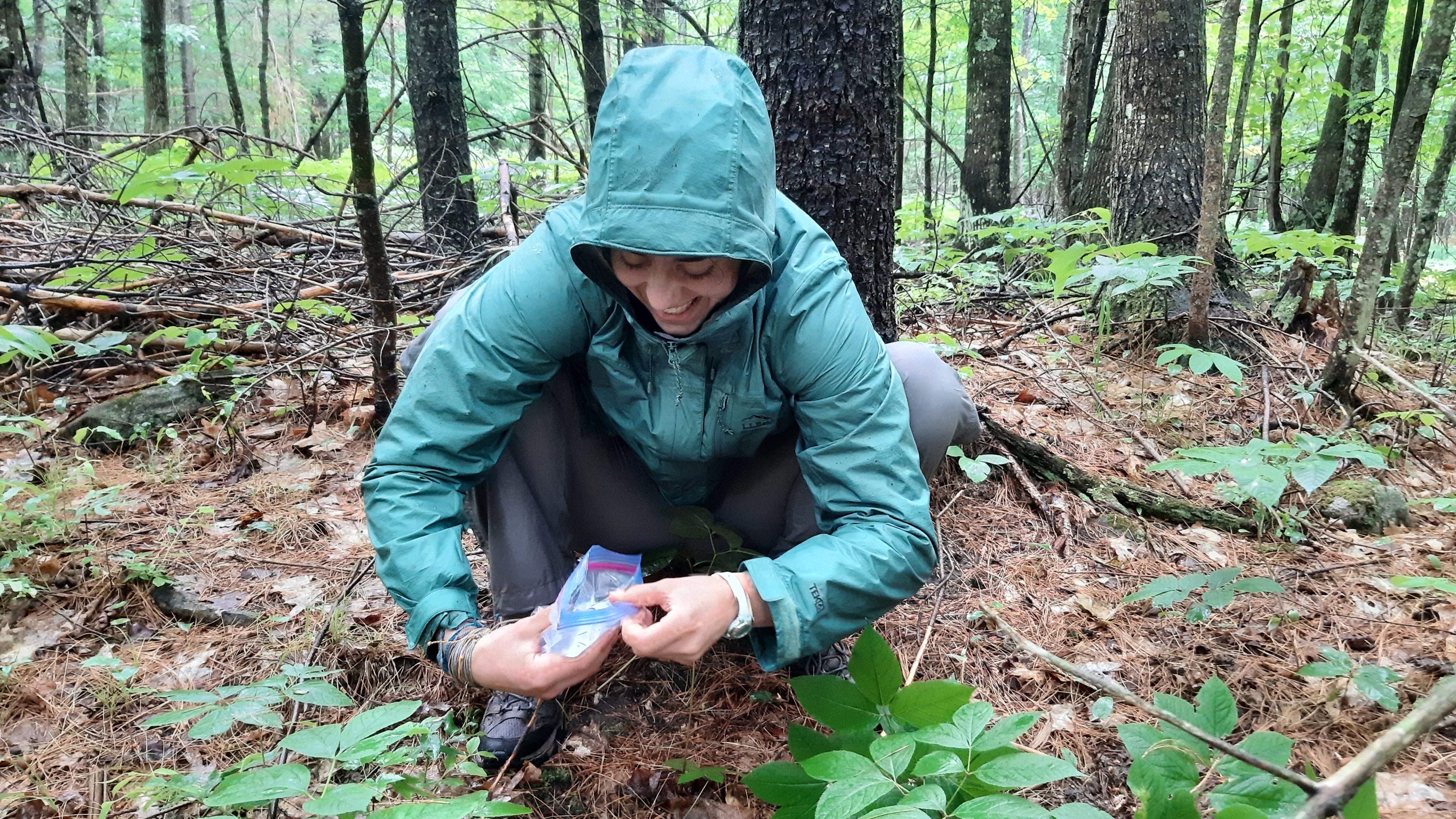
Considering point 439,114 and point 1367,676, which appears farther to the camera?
point 439,114

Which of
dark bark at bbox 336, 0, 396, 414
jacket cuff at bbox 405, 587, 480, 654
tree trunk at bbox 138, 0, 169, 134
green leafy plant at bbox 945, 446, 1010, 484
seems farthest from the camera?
tree trunk at bbox 138, 0, 169, 134

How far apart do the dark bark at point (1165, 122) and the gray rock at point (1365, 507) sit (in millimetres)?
1801

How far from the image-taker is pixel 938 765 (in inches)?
40.8

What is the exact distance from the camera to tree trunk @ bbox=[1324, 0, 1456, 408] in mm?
2725

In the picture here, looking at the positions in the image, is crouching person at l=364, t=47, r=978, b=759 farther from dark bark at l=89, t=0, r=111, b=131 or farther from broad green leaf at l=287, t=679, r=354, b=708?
dark bark at l=89, t=0, r=111, b=131

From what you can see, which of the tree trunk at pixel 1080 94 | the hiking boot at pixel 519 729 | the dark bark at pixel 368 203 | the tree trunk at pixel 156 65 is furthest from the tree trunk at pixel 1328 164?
the tree trunk at pixel 156 65

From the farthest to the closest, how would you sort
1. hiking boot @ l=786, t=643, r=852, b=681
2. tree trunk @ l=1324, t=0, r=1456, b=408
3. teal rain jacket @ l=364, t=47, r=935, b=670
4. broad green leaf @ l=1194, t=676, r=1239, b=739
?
tree trunk @ l=1324, t=0, r=1456, b=408
hiking boot @ l=786, t=643, r=852, b=681
teal rain jacket @ l=364, t=47, r=935, b=670
broad green leaf @ l=1194, t=676, r=1239, b=739

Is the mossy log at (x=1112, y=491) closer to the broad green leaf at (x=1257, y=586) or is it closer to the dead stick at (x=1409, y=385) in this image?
the broad green leaf at (x=1257, y=586)

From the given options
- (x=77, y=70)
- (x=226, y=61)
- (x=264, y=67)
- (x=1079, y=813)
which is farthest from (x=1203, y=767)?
(x=264, y=67)

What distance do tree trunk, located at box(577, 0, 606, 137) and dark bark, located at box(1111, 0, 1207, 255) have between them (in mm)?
4712

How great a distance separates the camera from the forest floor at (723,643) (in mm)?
1582

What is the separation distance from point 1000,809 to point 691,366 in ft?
3.14

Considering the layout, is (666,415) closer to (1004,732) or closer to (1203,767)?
(1004,732)

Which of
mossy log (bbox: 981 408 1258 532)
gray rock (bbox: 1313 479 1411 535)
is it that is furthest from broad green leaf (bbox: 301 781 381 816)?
gray rock (bbox: 1313 479 1411 535)
